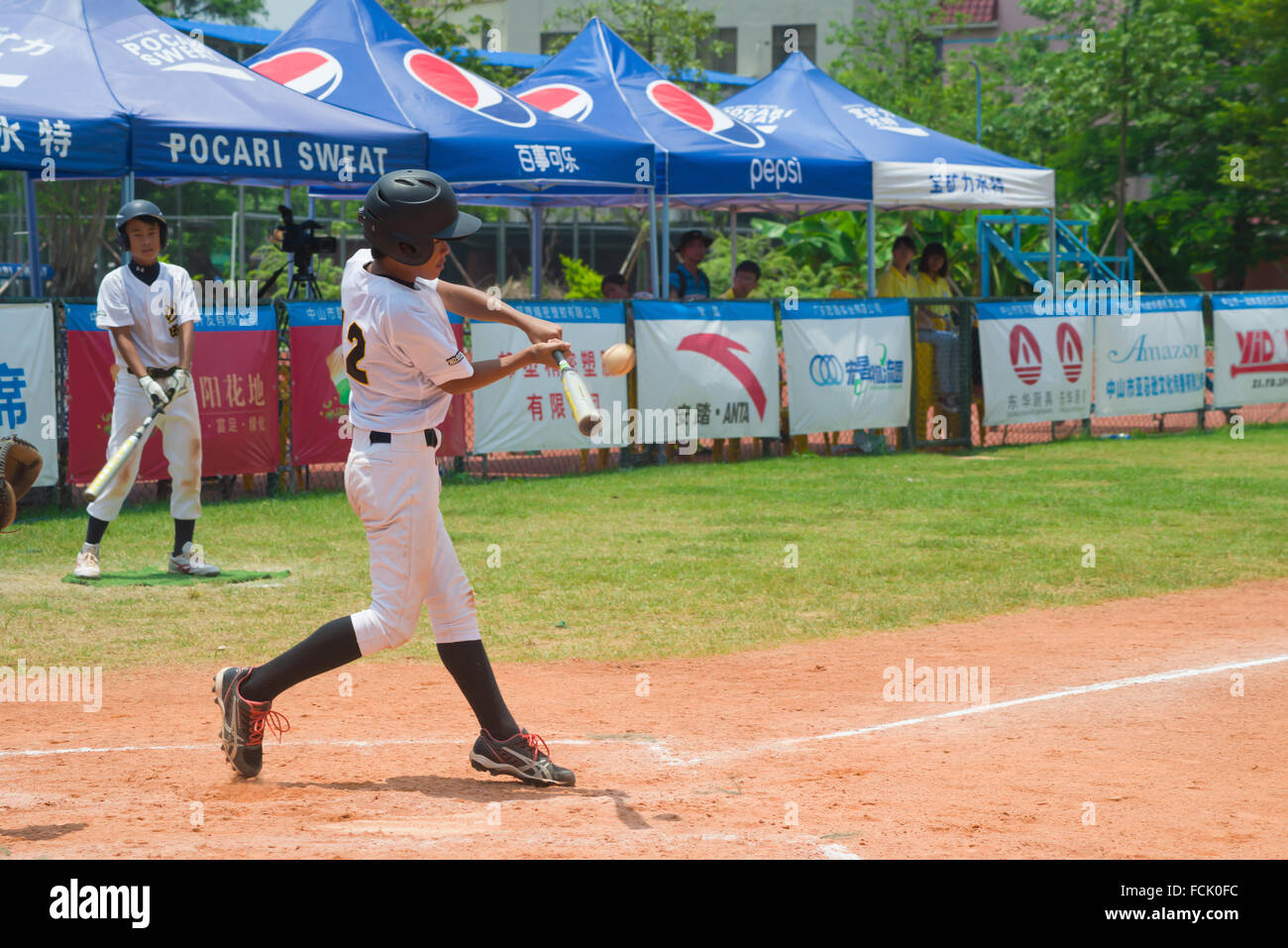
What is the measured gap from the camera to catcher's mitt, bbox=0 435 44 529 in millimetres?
5266

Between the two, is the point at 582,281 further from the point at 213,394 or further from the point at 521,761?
the point at 521,761

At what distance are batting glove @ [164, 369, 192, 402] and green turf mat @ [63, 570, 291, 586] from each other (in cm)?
129

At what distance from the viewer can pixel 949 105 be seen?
4425cm

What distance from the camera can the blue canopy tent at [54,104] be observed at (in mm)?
12820

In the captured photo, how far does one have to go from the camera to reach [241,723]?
545 centimetres

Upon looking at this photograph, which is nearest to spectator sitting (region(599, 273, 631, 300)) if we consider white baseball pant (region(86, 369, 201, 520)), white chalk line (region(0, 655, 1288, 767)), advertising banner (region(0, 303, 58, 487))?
advertising banner (region(0, 303, 58, 487))

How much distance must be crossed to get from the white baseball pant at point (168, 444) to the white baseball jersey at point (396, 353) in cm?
492

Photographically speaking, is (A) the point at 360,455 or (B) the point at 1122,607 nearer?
(A) the point at 360,455

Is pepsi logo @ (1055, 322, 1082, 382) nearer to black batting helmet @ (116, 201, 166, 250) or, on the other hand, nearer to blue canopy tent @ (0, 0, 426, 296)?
blue canopy tent @ (0, 0, 426, 296)

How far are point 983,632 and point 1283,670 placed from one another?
1.71 metres

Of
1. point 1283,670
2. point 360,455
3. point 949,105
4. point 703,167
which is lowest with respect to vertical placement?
point 1283,670

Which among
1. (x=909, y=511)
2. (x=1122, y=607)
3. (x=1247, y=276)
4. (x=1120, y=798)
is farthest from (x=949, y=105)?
(x=1120, y=798)

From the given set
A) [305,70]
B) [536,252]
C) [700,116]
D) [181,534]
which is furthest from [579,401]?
[536,252]

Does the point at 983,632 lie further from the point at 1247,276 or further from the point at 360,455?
the point at 1247,276
